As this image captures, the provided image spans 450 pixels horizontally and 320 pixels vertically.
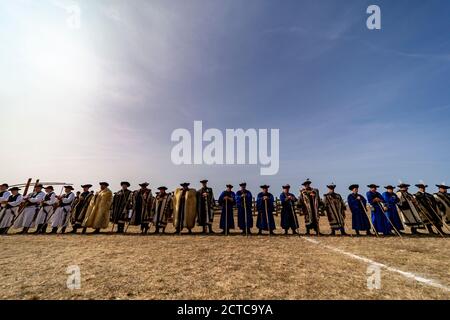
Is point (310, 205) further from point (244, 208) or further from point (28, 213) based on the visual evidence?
point (28, 213)

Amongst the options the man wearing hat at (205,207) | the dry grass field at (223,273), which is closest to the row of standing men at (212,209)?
the man wearing hat at (205,207)

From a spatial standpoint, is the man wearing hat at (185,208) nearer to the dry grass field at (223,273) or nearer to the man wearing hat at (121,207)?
the man wearing hat at (121,207)

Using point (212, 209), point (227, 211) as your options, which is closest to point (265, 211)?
point (227, 211)

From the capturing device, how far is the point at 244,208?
10852 millimetres

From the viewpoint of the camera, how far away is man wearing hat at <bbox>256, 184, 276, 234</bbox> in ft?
34.8

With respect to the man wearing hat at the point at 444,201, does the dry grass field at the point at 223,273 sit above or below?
below

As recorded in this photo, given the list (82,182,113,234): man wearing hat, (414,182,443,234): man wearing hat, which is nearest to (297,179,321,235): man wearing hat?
(414,182,443,234): man wearing hat

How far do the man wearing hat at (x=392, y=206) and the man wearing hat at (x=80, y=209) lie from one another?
573 inches

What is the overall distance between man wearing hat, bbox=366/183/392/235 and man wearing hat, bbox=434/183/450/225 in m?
2.89

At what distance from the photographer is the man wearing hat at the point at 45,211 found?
11.3 meters

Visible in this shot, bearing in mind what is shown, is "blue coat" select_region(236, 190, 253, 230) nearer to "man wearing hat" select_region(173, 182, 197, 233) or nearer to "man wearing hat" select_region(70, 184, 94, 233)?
"man wearing hat" select_region(173, 182, 197, 233)

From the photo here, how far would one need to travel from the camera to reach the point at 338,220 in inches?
405

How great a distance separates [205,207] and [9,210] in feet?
33.1
